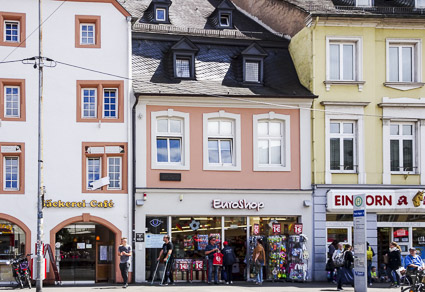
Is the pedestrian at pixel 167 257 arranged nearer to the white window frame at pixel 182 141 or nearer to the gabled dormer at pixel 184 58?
the white window frame at pixel 182 141

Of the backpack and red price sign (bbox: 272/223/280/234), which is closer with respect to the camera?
the backpack

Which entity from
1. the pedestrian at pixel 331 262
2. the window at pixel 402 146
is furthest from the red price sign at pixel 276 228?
the window at pixel 402 146

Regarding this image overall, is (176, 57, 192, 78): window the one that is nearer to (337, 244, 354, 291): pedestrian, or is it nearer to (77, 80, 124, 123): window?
(77, 80, 124, 123): window

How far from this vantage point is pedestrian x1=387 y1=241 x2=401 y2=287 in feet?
100

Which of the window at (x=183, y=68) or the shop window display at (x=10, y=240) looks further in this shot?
the window at (x=183, y=68)

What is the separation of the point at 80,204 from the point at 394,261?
471 inches

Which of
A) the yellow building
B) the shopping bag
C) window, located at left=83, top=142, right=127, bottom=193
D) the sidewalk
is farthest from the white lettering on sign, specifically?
window, located at left=83, top=142, right=127, bottom=193

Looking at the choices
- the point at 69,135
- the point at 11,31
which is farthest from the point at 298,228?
the point at 11,31

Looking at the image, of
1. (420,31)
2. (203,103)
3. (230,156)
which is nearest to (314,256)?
(230,156)

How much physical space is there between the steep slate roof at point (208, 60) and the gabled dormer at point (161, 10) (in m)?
0.38

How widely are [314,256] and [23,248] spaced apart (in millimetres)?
11200

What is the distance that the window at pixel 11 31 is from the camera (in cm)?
3095

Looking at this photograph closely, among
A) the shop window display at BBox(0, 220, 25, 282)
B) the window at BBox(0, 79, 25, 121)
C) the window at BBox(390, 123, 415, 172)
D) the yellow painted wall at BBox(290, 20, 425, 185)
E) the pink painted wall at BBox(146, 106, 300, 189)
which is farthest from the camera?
the window at BBox(390, 123, 415, 172)

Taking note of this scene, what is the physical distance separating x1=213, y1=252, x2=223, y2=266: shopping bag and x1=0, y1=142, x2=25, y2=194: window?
7.61 metres
